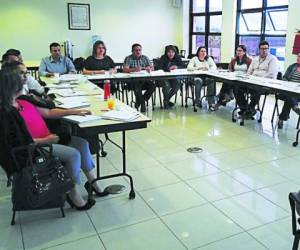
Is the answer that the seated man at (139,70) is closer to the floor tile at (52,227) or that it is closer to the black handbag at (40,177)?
the floor tile at (52,227)

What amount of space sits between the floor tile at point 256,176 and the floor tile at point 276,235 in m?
0.62

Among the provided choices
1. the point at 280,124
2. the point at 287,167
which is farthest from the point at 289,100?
the point at 287,167

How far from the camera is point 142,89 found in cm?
613

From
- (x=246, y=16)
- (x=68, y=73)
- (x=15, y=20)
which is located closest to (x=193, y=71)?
(x=68, y=73)

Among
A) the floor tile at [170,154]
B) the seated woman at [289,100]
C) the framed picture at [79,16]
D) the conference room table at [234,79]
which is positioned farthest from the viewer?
the framed picture at [79,16]

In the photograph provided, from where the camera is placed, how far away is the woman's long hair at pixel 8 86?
2.25 m

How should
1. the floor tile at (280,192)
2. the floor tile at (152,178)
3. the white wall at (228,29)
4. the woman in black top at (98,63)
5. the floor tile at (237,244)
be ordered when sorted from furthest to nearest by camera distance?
the white wall at (228,29) → the woman in black top at (98,63) → the floor tile at (152,178) → the floor tile at (280,192) → the floor tile at (237,244)

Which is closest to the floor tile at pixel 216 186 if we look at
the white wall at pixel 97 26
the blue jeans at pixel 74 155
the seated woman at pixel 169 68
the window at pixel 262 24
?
the blue jeans at pixel 74 155

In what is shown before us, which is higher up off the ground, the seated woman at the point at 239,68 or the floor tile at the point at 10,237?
the seated woman at the point at 239,68

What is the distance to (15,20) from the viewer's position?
8.13 meters

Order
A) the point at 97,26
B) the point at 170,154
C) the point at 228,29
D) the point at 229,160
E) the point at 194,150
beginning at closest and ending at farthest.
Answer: the point at 229,160, the point at 170,154, the point at 194,150, the point at 228,29, the point at 97,26

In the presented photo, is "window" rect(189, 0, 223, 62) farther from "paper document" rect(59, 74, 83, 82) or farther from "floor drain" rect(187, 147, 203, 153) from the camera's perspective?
"floor drain" rect(187, 147, 203, 153)

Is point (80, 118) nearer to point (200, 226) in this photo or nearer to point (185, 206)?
point (185, 206)

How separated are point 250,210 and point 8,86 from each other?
79.1 inches
